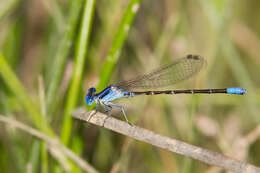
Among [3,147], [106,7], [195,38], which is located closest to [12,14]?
[106,7]

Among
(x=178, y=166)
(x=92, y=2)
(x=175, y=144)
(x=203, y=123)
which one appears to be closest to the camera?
(x=175, y=144)

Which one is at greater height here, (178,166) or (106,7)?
(106,7)

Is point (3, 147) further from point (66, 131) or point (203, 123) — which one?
point (203, 123)

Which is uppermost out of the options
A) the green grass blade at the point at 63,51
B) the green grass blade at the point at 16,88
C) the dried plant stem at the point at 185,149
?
the green grass blade at the point at 63,51

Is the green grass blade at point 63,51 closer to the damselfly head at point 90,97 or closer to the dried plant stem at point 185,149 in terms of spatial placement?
the damselfly head at point 90,97

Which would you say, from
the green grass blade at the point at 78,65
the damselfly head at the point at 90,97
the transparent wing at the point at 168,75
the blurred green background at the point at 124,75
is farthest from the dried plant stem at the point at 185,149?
the transparent wing at the point at 168,75

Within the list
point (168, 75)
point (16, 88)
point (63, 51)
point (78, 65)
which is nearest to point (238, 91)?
point (168, 75)
